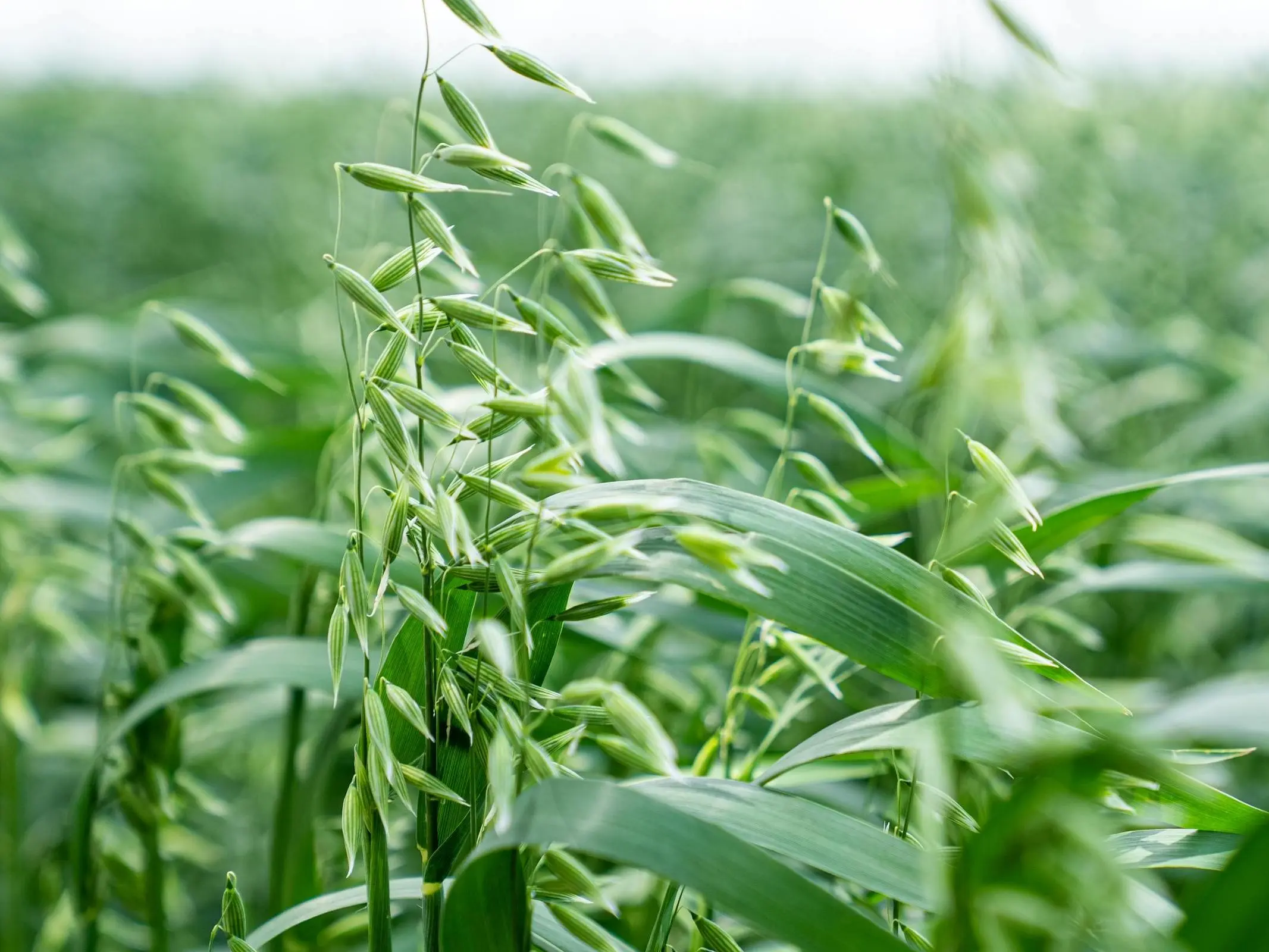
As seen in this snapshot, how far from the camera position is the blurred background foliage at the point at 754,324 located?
0.70 meters

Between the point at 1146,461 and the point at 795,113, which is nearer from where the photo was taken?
the point at 1146,461

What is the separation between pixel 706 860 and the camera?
344 millimetres

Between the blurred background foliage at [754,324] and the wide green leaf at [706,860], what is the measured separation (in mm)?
152

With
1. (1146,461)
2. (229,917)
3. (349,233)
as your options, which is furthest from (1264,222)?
(229,917)

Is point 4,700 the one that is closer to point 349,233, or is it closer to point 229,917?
point 229,917

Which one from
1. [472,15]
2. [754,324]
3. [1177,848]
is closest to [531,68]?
[472,15]

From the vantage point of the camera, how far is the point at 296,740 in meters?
0.74

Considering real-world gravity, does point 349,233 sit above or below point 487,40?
below

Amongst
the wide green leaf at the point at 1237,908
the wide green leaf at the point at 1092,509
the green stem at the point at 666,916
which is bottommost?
the green stem at the point at 666,916

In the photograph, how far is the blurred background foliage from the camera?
701 mm

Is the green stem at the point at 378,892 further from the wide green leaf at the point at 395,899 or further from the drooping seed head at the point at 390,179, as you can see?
the drooping seed head at the point at 390,179

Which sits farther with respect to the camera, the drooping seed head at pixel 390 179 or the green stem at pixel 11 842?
the green stem at pixel 11 842

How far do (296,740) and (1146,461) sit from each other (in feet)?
3.86

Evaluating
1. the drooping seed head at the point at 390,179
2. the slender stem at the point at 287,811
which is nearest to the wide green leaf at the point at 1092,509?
the drooping seed head at the point at 390,179
